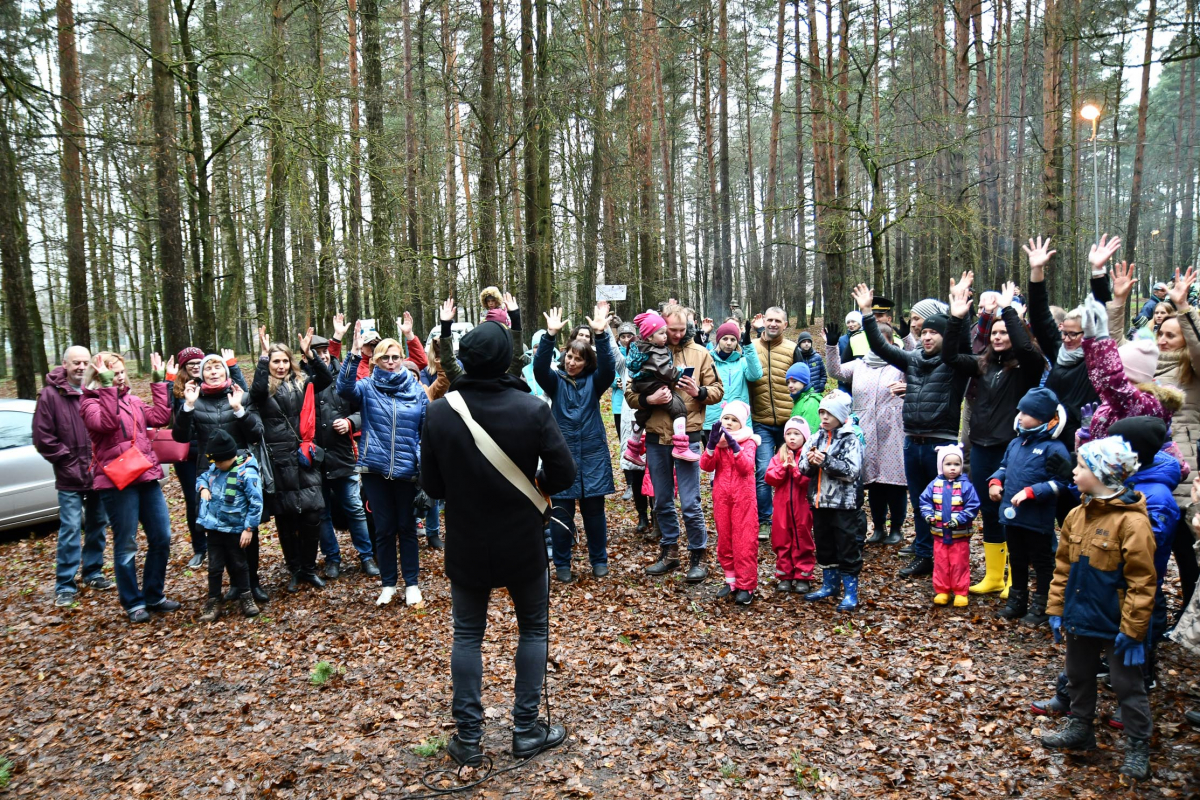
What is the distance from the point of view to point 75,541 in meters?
6.49

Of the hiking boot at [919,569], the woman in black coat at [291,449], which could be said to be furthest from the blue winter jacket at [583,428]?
the hiking boot at [919,569]

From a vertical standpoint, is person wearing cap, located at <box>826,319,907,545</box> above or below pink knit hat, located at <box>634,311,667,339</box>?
below

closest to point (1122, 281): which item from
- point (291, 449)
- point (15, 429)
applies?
point (291, 449)

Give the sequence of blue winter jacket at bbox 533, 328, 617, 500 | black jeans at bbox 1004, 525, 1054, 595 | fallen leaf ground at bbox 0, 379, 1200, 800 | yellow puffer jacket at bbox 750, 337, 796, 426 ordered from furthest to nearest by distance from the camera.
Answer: yellow puffer jacket at bbox 750, 337, 796, 426 → blue winter jacket at bbox 533, 328, 617, 500 → black jeans at bbox 1004, 525, 1054, 595 → fallen leaf ground at bbox 0, 379, 1200, 800

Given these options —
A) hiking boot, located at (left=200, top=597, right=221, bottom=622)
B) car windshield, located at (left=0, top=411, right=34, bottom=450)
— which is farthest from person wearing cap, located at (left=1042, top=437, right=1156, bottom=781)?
car windshield, located at (left=0, top=411, right=34, bottom=450)

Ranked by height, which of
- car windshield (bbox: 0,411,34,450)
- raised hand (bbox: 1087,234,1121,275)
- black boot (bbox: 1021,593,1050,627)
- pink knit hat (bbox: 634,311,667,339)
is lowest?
black boot (bbox: 1021,593,1050,627)

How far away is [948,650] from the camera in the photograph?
4.96 metres

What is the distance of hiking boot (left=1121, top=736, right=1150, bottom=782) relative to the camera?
3412 mm

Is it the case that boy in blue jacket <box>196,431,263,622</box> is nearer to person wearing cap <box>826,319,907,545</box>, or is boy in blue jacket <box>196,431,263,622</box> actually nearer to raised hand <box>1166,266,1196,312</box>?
person wearing cap <box>826,319,907,545</box>

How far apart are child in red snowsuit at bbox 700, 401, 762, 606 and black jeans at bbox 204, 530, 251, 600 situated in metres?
3.90

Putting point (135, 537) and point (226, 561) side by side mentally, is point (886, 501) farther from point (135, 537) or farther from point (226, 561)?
point (135, 537)

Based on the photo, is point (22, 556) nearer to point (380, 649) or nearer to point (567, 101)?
point (380, 649)

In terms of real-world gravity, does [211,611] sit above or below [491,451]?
below

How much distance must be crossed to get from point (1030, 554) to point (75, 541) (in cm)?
792
